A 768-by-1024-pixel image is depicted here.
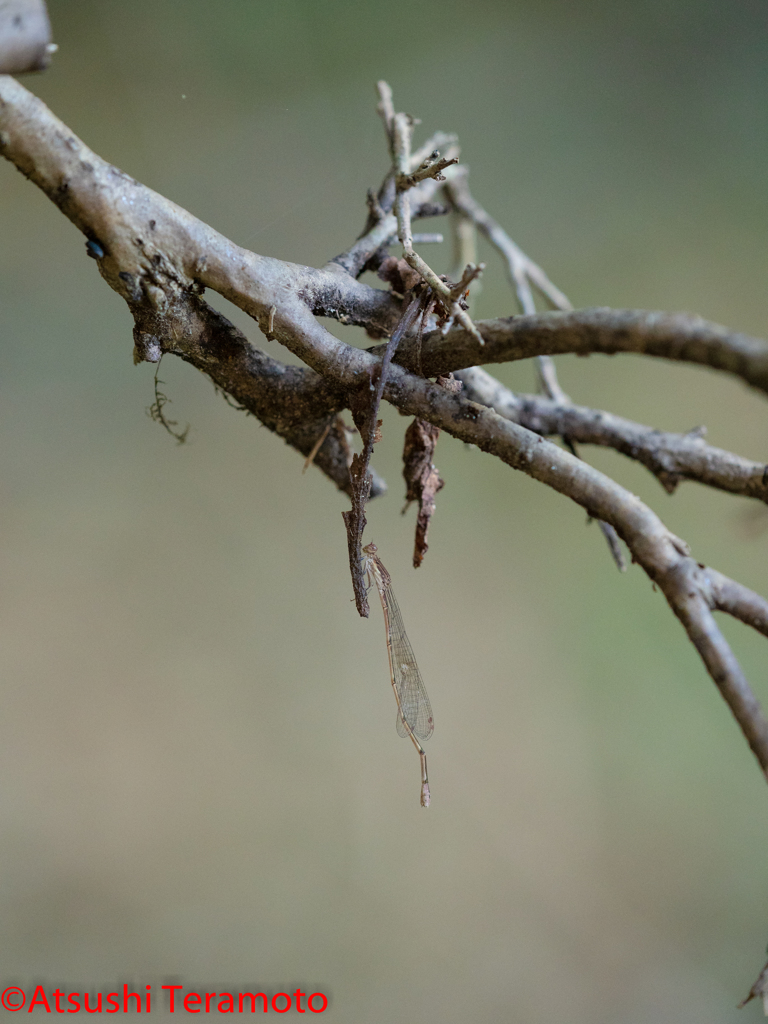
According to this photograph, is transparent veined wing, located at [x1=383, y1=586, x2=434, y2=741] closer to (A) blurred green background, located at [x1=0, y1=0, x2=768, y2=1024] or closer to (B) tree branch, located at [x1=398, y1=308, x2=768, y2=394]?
(B) tree branch, located at [x1=398, y1=308, x2=768, y2=394]

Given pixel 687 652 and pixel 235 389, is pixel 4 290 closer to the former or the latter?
pixel 235 389

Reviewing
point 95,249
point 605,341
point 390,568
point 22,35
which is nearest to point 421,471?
point 605,341

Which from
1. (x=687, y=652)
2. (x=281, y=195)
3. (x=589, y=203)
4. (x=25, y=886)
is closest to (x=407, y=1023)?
(x=25, y=886)

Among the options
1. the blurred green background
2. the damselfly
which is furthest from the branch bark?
the blurred green background

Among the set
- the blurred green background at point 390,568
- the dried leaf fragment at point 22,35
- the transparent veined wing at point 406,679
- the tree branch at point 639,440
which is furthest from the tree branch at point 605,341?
the blurred green background at point 390,568

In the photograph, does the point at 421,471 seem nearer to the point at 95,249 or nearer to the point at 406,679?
the point at 406,679
